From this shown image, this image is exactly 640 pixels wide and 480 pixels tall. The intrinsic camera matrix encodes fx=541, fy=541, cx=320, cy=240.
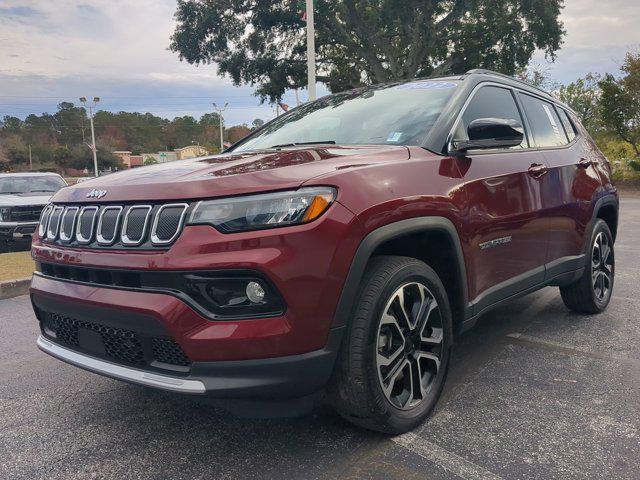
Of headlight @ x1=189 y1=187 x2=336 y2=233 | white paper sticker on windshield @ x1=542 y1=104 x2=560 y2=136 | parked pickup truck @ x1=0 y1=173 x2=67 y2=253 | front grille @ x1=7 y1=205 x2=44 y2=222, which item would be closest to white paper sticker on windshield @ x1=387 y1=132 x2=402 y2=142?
headlight @ x1=189 y1=187 x2=336 y2=233

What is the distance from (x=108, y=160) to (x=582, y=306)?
264ft

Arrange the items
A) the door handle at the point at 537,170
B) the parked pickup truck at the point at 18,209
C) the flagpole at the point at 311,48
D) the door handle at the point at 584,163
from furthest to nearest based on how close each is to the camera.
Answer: the flagpole at the point at 311,48 → the parked pickup truck at the point at 18,209 → the door handle at the point at 584,163 → the door handle at the point at 537,170

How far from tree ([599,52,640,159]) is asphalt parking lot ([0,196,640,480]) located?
23397 millimetres

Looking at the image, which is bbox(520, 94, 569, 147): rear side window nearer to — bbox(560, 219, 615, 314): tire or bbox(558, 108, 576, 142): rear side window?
bbox(558, 108, 576, 142): rear side window

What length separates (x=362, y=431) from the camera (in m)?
2.58

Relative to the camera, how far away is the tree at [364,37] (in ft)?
75.1

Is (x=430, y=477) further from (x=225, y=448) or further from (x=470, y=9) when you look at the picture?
(x=470, y=9)

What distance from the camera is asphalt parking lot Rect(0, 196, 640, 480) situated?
2311mm

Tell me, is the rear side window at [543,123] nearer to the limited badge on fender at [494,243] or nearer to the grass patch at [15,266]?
the limited badge on fender at [494,243]

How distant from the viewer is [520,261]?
3391 mm

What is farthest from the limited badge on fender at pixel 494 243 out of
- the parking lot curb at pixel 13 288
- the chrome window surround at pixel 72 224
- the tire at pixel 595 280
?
the parking lot curb at pixel 13 288

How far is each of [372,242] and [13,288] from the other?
18.5ft

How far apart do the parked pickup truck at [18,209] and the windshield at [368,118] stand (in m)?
7.86

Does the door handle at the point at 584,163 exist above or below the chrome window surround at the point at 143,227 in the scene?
above
